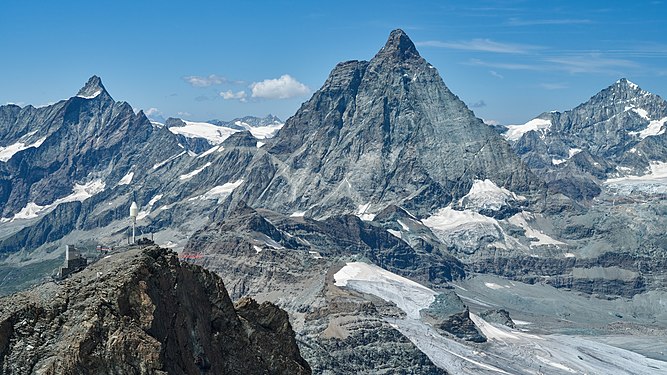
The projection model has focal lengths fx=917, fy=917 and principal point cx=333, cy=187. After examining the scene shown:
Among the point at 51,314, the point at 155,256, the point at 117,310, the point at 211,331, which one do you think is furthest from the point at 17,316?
the point at 211,331

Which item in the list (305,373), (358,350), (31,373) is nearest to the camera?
(31,373)

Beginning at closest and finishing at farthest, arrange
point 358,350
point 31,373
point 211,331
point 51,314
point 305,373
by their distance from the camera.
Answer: point 31,373 → point 51,314 → point 211,331 → point 305,373 → point 358,350

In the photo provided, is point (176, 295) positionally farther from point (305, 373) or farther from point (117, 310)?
point (305, 373)

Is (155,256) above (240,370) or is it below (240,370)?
above

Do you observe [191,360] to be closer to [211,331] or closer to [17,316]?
[211,331]

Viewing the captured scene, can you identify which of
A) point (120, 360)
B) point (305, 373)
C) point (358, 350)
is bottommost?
point (358, 350)

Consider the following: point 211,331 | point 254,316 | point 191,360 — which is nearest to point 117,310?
point 191,360

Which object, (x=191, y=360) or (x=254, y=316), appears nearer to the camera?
(x=191, y=360)
